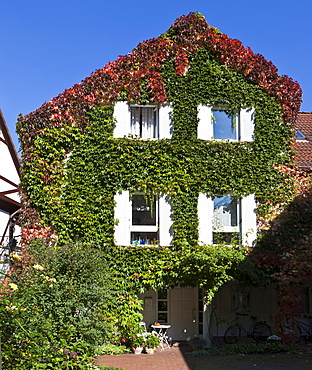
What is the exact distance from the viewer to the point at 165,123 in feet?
56.1

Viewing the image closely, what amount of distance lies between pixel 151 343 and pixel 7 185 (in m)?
8.52

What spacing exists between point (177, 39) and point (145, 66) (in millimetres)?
1572

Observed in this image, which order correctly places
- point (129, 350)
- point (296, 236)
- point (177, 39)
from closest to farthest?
point (129, 350) → point (296, 236) → point (177, 39)

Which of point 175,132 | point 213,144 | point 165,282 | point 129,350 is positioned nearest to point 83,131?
point 175,132

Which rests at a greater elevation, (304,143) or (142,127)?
(304,143)

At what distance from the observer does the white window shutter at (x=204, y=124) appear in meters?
17.2

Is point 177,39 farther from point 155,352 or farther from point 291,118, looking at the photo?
point 155,352

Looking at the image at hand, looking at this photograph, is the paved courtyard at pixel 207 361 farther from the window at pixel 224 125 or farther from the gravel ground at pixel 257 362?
the window at pixel 224 125

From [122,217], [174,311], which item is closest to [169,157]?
[122,217]

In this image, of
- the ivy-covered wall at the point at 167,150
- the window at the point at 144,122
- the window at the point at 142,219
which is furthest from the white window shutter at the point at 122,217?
the window at the point at 144,122

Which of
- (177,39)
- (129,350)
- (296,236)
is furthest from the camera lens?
(177,39)

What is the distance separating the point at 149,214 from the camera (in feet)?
55.1

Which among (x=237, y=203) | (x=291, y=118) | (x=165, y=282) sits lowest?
(x=165, y=282)

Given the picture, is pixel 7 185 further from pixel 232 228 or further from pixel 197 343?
pixel 197 343
